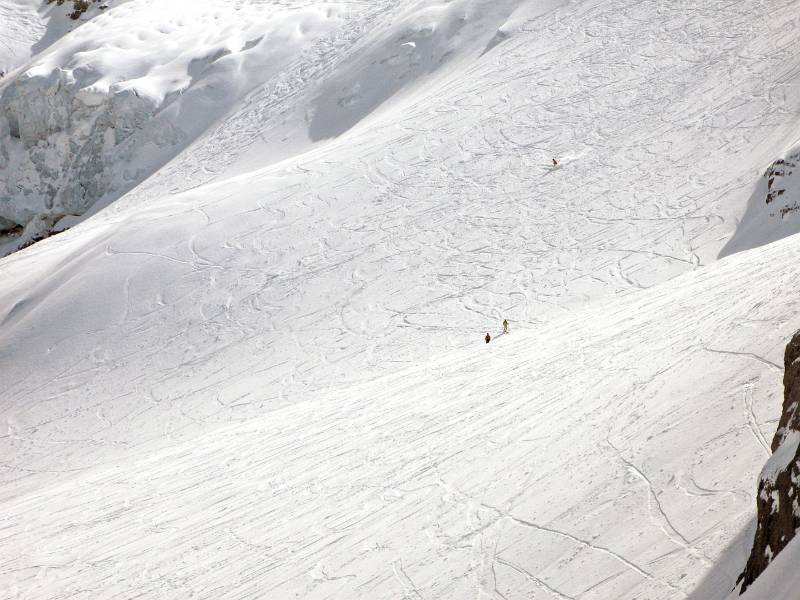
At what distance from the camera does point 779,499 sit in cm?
471

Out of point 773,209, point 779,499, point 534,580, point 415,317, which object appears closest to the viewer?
point 779,499

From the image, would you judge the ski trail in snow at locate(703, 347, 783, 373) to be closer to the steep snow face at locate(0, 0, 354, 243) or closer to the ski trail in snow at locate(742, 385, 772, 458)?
the ski trail in snow at locate(742, 385, 772, 458)

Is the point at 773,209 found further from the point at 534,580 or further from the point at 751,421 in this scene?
the point at 534,580

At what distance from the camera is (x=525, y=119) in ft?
68.9

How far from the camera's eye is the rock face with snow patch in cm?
452

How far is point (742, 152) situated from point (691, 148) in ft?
3.57

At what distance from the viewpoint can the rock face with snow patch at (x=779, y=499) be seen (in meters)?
4.52

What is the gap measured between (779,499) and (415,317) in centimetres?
1108

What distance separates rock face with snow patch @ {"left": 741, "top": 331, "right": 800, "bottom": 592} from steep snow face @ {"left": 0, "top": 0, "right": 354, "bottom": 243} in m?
25.0

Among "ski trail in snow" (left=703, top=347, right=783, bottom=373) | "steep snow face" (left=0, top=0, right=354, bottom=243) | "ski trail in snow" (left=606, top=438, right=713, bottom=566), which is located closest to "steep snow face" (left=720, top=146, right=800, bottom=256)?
"ski trail in snow" (left=703, top=347, right=783, bottom=373)

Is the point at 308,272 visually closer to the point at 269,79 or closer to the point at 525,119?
the point at 525,119

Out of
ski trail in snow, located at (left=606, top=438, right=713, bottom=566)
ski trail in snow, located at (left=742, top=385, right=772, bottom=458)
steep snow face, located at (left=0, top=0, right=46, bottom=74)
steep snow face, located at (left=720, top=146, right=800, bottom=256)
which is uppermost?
steep snow face, located at (left=0, top=0, right=46, bottom=74)

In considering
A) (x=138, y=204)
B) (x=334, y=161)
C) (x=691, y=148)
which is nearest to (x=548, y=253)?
(x=691, y=148)

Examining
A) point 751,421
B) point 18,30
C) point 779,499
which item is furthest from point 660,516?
point 18,30
